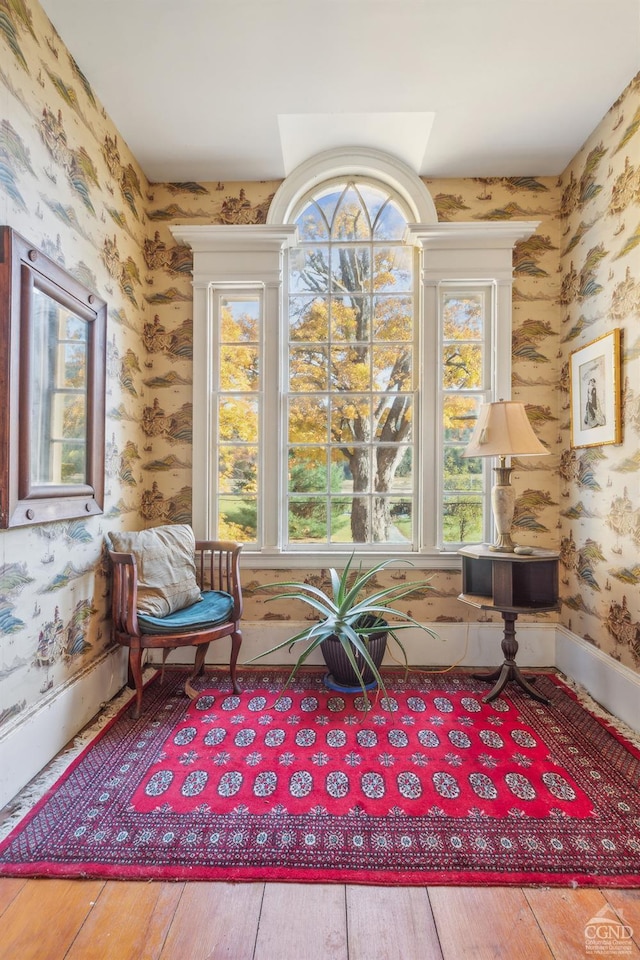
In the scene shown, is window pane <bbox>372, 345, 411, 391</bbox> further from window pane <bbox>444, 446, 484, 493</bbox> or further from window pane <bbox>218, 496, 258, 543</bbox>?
window pane <bbox>218, 496, 258, 543</bbox>

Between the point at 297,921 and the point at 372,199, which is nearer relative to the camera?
the point at 297,921

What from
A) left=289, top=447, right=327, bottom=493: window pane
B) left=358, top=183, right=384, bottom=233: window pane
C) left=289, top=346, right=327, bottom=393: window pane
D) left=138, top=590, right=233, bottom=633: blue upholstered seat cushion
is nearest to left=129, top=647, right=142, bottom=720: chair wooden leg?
left=138, top=590, right=233, bottom=633: blue upholstered seat cushion

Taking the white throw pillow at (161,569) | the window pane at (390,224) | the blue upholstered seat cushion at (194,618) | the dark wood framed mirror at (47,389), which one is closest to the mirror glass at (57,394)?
the dark wood framed mirror at (47,389)

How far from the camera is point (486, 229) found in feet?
8.61

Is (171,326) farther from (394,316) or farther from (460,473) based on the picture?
(460,473)

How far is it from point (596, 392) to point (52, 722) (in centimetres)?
300

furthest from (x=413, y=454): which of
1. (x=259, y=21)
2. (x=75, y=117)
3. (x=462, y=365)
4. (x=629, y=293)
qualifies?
(x=75, y=117)

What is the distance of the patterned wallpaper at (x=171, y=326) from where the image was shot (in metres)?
1.68

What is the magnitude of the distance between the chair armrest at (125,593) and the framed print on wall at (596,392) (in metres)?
2.43

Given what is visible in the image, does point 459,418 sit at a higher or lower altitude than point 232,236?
lower

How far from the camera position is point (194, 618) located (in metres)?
2.12

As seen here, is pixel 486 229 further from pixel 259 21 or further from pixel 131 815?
pixel 131 815

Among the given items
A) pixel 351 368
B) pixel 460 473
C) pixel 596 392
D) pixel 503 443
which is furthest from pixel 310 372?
pixel 596 392

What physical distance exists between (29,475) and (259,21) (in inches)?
82.7
